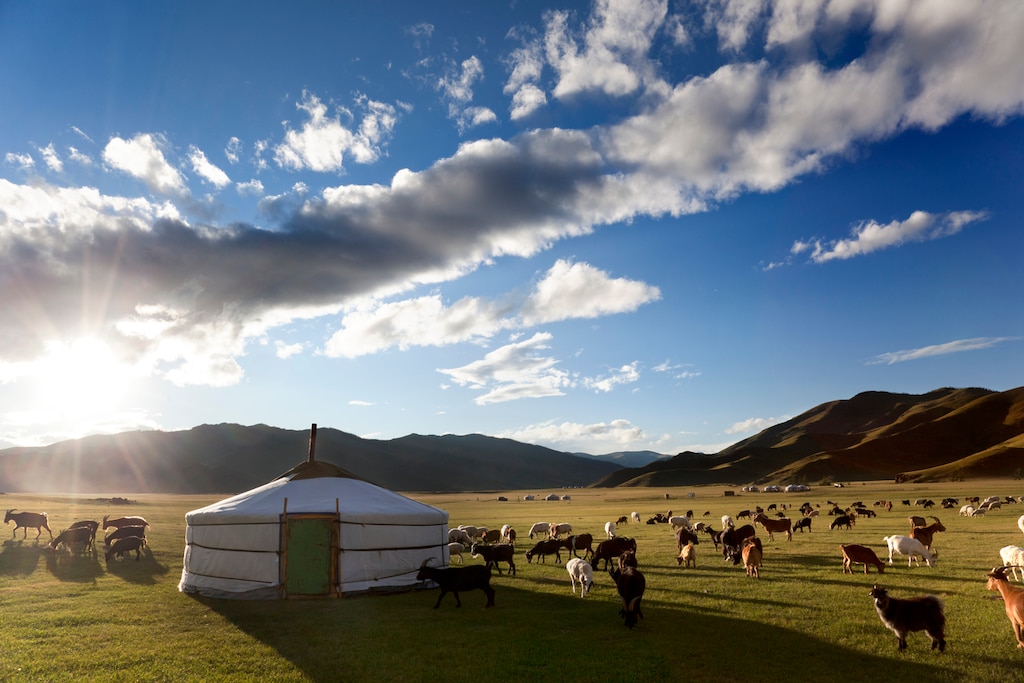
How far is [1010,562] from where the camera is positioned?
15.2 m

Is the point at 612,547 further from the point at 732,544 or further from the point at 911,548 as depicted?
the point at 911,548

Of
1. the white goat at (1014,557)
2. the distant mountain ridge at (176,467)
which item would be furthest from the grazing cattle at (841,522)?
the distant mountain ridge at (176,467)

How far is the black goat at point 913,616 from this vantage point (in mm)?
9773

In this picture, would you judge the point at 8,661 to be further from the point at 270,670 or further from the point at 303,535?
the point at 303,535

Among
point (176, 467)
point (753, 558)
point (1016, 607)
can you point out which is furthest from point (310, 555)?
point (176, 467)

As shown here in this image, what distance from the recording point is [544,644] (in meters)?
10.8

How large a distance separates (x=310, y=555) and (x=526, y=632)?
711cm

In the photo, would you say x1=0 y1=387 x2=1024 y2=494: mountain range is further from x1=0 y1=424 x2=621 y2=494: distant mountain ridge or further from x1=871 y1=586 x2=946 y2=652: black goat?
x1=871 y1=586 x2=946 y2=652: black goat

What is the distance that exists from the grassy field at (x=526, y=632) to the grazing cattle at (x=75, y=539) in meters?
5.28

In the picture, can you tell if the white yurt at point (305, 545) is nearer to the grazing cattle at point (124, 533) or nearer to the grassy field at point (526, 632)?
the grassy field at point (526, 632)

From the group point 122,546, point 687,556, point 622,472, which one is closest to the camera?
point 687,556

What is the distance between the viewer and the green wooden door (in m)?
15.7

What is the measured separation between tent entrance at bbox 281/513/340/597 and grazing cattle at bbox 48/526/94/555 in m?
14.6

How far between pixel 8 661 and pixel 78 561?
47.7 ft
